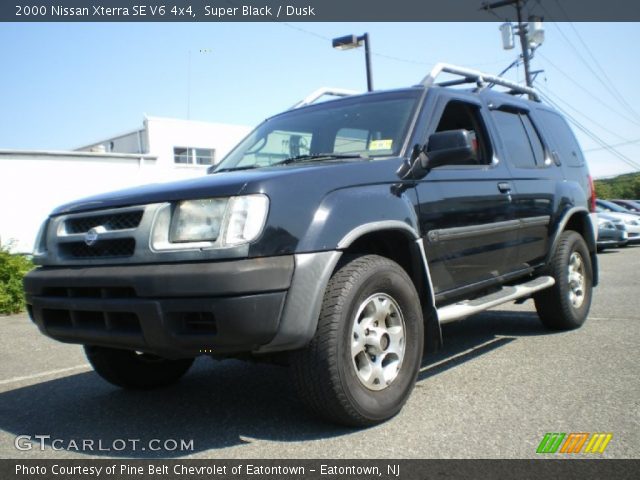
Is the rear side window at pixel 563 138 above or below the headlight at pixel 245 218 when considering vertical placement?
above

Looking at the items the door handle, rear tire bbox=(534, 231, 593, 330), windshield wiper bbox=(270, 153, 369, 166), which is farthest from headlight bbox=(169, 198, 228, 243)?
rear tire bbox=(534, 231, 593, 330)

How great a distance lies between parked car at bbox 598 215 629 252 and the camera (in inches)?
623

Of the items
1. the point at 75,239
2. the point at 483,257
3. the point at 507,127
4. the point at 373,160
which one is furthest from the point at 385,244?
the point at 507,127

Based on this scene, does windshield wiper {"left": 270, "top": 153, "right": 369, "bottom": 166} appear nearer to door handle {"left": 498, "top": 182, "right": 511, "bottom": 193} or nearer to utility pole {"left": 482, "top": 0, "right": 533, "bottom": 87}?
door handle {"left": 498, "top": 182, "right": 511, "bottom": 193}

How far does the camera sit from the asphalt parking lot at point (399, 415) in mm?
2938

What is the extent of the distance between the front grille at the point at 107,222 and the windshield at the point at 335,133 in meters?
1.13

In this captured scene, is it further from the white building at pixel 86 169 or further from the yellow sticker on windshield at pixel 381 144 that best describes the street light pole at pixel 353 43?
the white building at pixel 86 169

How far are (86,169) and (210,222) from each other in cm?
1986

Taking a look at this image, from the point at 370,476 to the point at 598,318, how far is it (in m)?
4.45

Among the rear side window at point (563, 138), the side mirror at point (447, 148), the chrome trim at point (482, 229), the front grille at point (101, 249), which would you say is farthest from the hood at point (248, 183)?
the rear side window at point (563, 138)

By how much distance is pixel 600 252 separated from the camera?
16547 millimetres

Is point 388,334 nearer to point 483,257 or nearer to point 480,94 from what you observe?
point 483,257

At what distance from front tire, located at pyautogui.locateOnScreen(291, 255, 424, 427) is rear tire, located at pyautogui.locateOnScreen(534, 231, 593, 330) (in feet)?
7.81

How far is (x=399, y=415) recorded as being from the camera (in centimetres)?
336
